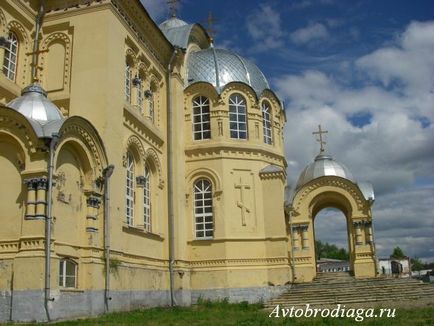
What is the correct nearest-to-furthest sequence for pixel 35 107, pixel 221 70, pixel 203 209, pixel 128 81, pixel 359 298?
pixel 35 107 → pixel 128 81 → pixel 359 298 → pixel 203 209 → pixel 221 70

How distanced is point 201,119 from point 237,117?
1.60m

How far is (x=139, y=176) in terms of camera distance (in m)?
19.0

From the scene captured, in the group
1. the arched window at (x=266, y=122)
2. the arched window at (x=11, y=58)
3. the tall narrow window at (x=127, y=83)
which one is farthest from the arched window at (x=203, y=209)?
the arched window at (x=11, y=58)

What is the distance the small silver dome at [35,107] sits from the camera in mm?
13934

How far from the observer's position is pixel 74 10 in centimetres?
1755

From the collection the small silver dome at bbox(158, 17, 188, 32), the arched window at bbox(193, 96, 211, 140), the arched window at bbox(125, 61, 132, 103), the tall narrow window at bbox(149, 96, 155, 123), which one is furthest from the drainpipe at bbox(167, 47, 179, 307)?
the small silver dome at bbox(158, 17, 188, 32)

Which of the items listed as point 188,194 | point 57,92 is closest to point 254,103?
point 188,194

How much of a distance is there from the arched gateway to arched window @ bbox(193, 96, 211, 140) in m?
5.10

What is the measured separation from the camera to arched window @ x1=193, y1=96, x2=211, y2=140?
2350 centimetres


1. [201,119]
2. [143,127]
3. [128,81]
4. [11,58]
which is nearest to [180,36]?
[201,119]

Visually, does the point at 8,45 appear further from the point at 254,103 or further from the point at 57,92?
the point at 254,103

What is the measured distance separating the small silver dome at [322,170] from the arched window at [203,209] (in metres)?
5.12

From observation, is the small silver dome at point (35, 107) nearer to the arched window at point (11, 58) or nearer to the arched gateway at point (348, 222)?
the arched window at point (11, 58)

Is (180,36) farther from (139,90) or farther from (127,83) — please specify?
(127,83)
